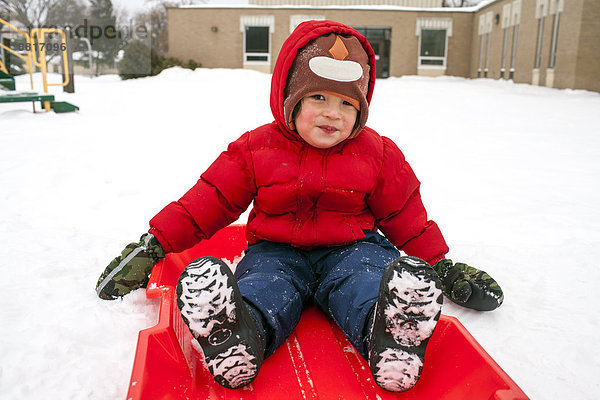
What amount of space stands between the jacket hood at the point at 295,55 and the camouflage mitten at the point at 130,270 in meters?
0.61

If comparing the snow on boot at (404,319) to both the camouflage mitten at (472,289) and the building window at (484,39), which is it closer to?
the camouflage mitten at (472,289)

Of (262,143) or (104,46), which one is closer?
(262,143)

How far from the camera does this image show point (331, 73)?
1431 mm

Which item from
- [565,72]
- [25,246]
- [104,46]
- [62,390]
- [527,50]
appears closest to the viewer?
[62,390]

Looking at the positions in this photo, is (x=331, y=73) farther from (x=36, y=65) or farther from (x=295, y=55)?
(x=36, y=65)

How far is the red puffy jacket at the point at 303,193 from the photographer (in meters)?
1.51

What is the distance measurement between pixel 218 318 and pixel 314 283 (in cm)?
53

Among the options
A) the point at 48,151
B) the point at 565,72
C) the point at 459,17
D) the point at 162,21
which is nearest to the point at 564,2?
the point at 565,72

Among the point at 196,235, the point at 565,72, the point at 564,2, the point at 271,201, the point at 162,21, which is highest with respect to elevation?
the point at 162,21

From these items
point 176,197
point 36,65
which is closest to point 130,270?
point 176,197

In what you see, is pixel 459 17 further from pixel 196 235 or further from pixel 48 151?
pixel 196 235

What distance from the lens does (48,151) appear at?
4.00 metres

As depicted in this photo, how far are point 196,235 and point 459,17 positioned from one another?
1697 cm

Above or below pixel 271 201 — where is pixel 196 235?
below
